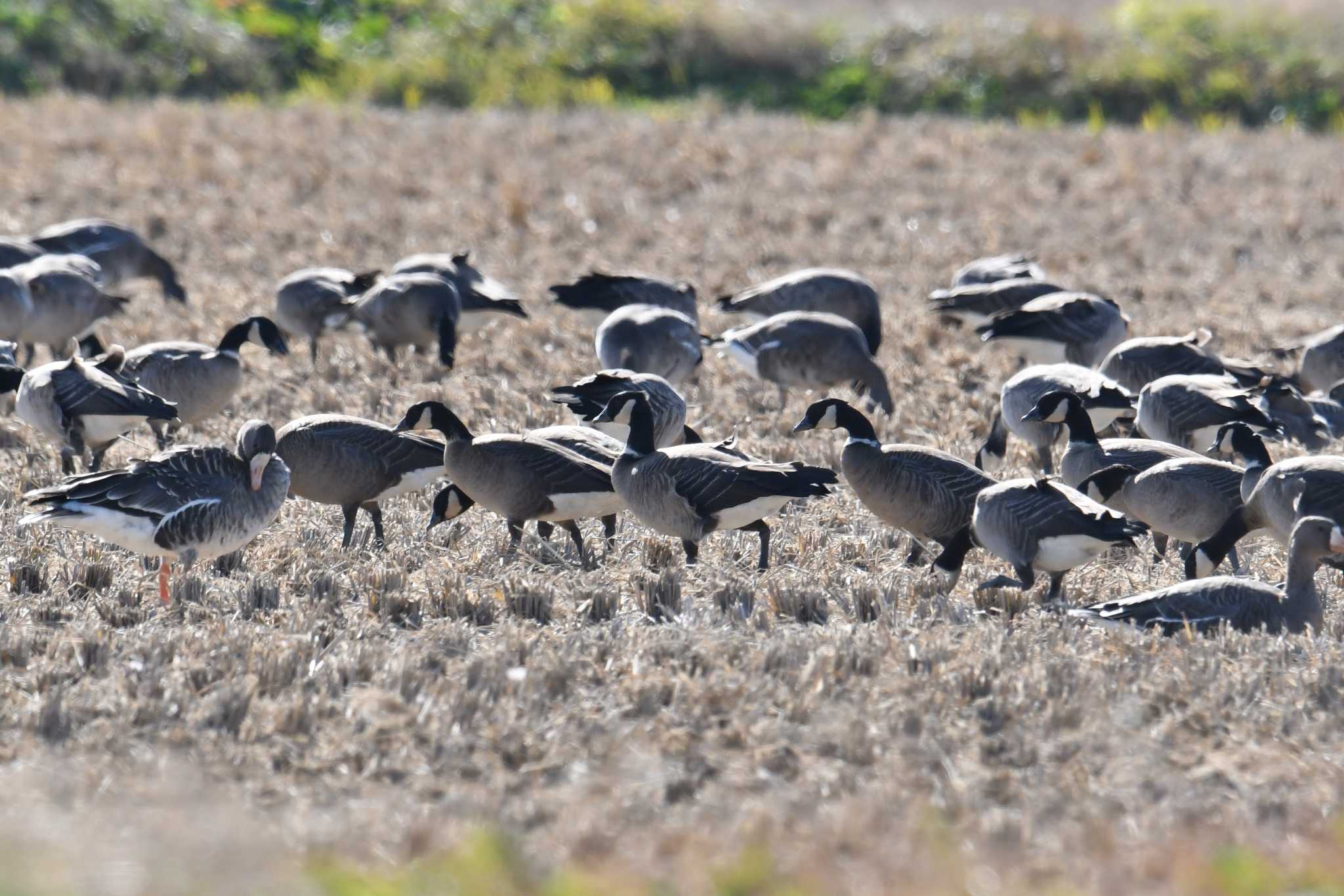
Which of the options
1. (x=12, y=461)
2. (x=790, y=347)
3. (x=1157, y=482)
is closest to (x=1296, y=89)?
(x=790, y=347)

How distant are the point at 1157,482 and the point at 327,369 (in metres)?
7.12

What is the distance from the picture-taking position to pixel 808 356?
12.5 meters

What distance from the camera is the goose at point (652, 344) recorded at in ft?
40.4

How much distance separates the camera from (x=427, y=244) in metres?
18.9

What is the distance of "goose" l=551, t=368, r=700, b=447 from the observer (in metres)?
10.4

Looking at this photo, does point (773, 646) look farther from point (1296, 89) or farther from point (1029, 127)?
point (1296, 89)

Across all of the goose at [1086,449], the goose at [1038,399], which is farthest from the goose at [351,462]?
the goose at [1038,399]

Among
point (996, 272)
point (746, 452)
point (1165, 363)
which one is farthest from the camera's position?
point (996, 272)

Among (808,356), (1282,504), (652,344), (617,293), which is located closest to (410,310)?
(617,293)

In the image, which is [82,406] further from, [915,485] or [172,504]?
[915,485]

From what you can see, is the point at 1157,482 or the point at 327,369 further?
the point at 327,369

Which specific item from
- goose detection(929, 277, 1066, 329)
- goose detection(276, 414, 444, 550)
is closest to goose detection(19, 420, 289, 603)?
goose detection(276, 414, 444, 550)

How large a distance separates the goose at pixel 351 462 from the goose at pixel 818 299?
5.31 m

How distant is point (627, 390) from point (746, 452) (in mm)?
1037
